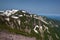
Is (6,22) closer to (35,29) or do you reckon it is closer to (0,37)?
(35,29)

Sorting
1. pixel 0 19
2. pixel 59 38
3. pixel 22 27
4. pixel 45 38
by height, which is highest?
pixel 0 19

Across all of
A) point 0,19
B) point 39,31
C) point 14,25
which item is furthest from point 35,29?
point 0,19

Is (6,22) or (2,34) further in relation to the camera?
(6,22)

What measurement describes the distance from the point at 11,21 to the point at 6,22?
5894 millimetres

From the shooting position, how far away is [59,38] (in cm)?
16212

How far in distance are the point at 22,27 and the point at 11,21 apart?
8469mm

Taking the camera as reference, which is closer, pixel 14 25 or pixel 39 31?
pixel 14 25

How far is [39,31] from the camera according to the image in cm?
12369

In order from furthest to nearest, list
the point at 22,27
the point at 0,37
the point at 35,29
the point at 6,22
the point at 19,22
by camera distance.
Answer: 1. the point at 35,29
2. the point at 19,22
3. the point at 22,27
4. the point at 6,22
5. the point at 0,37

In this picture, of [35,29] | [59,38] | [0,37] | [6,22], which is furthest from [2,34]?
[59,38]

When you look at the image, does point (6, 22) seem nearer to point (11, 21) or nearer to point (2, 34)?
point (11, 21)

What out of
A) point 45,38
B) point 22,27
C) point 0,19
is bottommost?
point 45,38

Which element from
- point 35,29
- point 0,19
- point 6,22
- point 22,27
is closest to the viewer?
point 0,19

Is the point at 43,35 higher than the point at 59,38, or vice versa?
the point at 43,35
